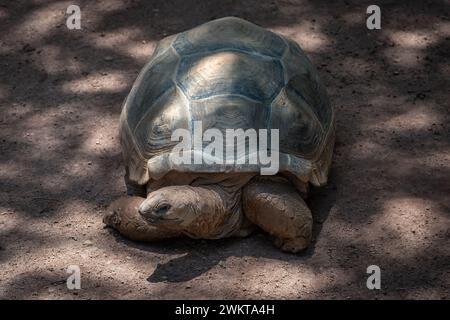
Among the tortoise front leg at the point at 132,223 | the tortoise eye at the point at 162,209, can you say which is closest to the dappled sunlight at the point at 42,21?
the tortoise front leg at the point at 132,223

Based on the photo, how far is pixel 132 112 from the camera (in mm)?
5086

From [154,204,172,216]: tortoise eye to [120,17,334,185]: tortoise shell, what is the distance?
28cm

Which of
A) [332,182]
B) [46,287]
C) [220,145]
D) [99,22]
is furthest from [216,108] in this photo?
[99,22]

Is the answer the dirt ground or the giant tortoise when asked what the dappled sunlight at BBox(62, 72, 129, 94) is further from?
the giant tortoise

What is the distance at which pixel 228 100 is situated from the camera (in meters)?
4.69

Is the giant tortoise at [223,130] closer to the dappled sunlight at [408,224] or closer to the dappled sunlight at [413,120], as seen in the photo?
the dappled sunlight at [408,224]

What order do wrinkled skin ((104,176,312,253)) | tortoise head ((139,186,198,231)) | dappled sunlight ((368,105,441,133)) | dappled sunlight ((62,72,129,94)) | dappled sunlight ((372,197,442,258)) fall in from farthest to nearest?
dappled sunlight ((62,72,129,94)) → dappled sunlight ((368,105,441,133)) → dappled sunlight ((372,197,442,258)) → wrinkled skin ((104,176,312,253)) → tortoise head ((139,186,198,231))

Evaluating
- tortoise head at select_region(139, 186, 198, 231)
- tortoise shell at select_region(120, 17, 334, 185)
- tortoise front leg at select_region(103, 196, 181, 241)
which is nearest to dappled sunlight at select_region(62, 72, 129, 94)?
tortoise shell at select_region(120, 17, 334, 185)

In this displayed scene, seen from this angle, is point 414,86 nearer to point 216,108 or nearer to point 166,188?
point 216,108

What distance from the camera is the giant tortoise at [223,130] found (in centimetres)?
454

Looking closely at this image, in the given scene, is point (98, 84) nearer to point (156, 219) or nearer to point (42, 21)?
point (42, 21)

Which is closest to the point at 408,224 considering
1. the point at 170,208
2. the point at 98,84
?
the point at 170,208

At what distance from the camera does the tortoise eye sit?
4332 mm

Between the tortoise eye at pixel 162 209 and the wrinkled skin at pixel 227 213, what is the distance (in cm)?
3
